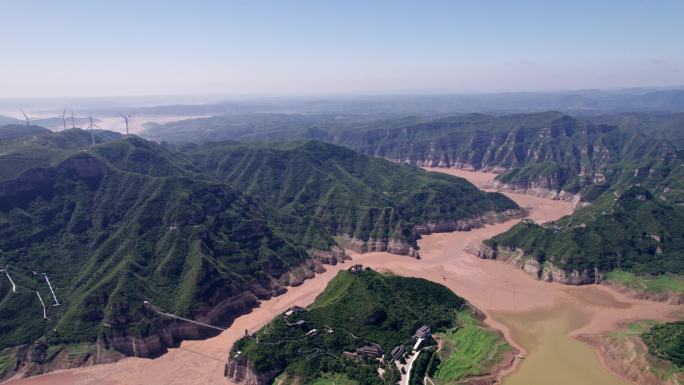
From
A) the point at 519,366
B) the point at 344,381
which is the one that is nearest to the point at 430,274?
the point at 519,366

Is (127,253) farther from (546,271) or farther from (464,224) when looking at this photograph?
(464,224)

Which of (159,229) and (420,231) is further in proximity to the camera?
(420,231)

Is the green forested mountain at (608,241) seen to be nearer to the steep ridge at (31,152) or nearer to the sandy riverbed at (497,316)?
the sandy riverbed at (497,316)

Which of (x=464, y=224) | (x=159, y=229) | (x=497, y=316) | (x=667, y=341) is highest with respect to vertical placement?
(x=159, y=229)

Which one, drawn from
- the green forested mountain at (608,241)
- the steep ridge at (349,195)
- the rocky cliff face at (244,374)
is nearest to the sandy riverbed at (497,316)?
the rocky cliff face at (244,374)

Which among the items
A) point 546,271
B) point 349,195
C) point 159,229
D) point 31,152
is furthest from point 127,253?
point 546,271
